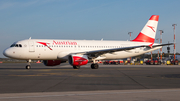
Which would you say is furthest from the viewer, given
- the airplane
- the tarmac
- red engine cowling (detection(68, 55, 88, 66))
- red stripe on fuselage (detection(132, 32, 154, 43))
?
red stripe on fuselage (detection(132, 32, 154, 43))

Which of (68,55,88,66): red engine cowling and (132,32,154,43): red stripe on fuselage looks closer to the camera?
(68,55,88,66): red engine cowling

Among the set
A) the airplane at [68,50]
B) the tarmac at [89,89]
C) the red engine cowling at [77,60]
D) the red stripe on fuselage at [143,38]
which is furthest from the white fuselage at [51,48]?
the tarmac at [89,89]

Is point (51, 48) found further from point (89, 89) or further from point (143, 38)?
point (89, 89)

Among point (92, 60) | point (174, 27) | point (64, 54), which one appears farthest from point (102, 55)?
point (174, 27)

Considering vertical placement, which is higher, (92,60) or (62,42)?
(62,42)

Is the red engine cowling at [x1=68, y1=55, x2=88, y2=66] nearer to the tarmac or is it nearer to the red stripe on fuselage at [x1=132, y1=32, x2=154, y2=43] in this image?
the red stripe on fuselage at [x1=132, y1=32, x2=154, y2=43]

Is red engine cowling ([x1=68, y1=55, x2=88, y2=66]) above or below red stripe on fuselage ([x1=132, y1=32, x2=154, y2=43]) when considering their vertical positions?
below

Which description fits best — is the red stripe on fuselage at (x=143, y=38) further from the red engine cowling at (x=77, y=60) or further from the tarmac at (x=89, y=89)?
the tarmac at (x=89, y=89)

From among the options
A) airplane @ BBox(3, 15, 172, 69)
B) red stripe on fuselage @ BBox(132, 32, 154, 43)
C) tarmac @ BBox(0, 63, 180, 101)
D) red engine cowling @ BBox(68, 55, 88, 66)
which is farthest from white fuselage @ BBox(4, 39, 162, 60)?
tarmac @ BBox(0, 63, 180, 101)

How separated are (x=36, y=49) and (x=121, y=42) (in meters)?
13.6

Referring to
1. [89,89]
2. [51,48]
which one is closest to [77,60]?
[51,48]

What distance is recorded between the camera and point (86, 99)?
8.17m

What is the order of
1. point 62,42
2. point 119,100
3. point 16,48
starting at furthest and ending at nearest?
point 62,42 → point 16,48 → point 119,100

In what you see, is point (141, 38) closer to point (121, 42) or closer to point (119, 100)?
point (121, 42)
